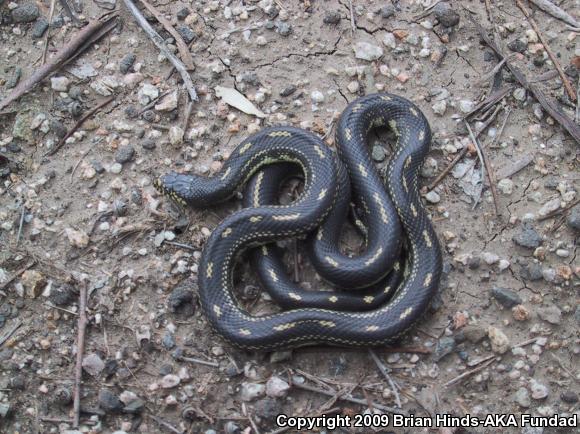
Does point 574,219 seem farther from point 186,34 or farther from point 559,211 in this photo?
point 186,34

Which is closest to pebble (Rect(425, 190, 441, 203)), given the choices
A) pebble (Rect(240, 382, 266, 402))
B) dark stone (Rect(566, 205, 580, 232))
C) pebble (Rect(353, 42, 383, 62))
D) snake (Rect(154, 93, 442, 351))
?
snake (Rect(154, 93, 442, 351))

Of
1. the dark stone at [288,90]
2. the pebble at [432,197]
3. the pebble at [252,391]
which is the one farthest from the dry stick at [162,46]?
the pebble at [252,391]

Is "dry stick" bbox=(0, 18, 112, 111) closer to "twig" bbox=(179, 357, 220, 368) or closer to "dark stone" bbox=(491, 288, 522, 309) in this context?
"twig" bbox=(179, 357, 220, 368)

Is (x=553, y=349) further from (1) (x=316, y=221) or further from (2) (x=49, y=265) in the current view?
(2) (x=49, y=265)

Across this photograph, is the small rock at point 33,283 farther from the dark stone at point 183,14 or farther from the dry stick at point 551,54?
the dry stick at point 551,54

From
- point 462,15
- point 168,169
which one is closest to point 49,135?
point 168,169
